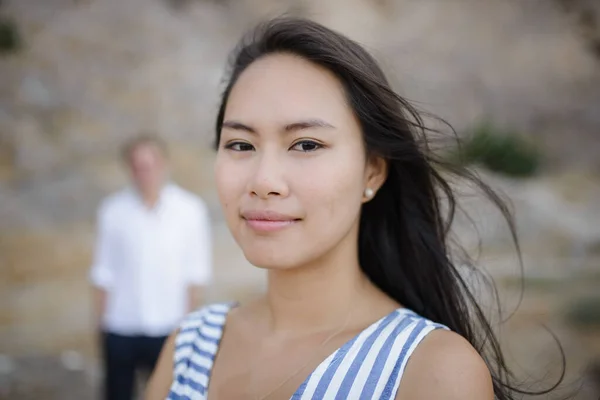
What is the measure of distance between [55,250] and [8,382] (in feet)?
5.52

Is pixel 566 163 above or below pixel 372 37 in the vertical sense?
below

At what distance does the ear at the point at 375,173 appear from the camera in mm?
1400

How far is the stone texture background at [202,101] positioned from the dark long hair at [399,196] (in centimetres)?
468

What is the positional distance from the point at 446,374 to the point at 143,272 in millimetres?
2929

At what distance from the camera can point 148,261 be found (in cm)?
383

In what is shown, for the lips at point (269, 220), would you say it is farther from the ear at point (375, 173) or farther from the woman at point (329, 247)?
the ear at point (375, 173)

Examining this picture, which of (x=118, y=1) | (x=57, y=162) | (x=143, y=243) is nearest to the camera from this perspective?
(x=143, y=243)

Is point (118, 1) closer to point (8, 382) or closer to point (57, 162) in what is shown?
point (57, 162)

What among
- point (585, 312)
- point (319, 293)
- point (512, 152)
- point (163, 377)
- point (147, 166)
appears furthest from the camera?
point (512, 152)

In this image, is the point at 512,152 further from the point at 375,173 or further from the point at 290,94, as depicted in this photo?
the point at 290,94

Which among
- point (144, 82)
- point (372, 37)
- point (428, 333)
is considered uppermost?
point (372, 37)

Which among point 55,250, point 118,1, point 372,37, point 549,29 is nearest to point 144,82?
point 118,1

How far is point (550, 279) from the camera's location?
246 inches

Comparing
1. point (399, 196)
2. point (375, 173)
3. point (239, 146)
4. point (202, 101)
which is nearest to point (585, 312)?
point (202, 101)
